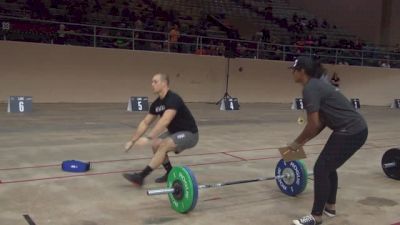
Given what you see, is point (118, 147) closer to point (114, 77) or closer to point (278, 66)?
point (114, 77)

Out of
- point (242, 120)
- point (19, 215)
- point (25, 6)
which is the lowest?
point (242, 120)

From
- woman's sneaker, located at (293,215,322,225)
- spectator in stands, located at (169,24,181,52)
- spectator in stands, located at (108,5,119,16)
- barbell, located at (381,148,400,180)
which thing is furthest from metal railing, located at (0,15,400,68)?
woman's sneaker, located at (293,215,322,225)

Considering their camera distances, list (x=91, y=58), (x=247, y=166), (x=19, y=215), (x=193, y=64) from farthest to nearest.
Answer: (x=193, y=64) → (x=91, y=58) → (x=247, y=166) → (x=19, y=215)

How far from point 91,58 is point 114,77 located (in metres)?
1.19

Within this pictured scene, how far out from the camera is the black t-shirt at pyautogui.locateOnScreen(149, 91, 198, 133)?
5566mm

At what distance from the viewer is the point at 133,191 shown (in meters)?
5.75

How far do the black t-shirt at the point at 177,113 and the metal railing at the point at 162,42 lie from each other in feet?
38.8

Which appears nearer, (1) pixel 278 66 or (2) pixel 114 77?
(2) pixel 114 77

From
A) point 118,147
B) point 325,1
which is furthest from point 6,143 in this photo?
point 325,1

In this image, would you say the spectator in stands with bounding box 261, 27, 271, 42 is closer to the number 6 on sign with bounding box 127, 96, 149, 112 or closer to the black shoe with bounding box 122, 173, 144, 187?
the number 6 on sign with bounding box 127, 96, 149, 112

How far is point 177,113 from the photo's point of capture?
569 centimetres

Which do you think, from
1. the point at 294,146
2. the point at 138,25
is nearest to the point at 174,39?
the point at 138,25

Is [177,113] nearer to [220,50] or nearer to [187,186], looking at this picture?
[187,186]

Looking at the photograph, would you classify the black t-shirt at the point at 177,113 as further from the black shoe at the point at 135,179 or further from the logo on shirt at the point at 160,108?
the black shoe at the point at 135,179
